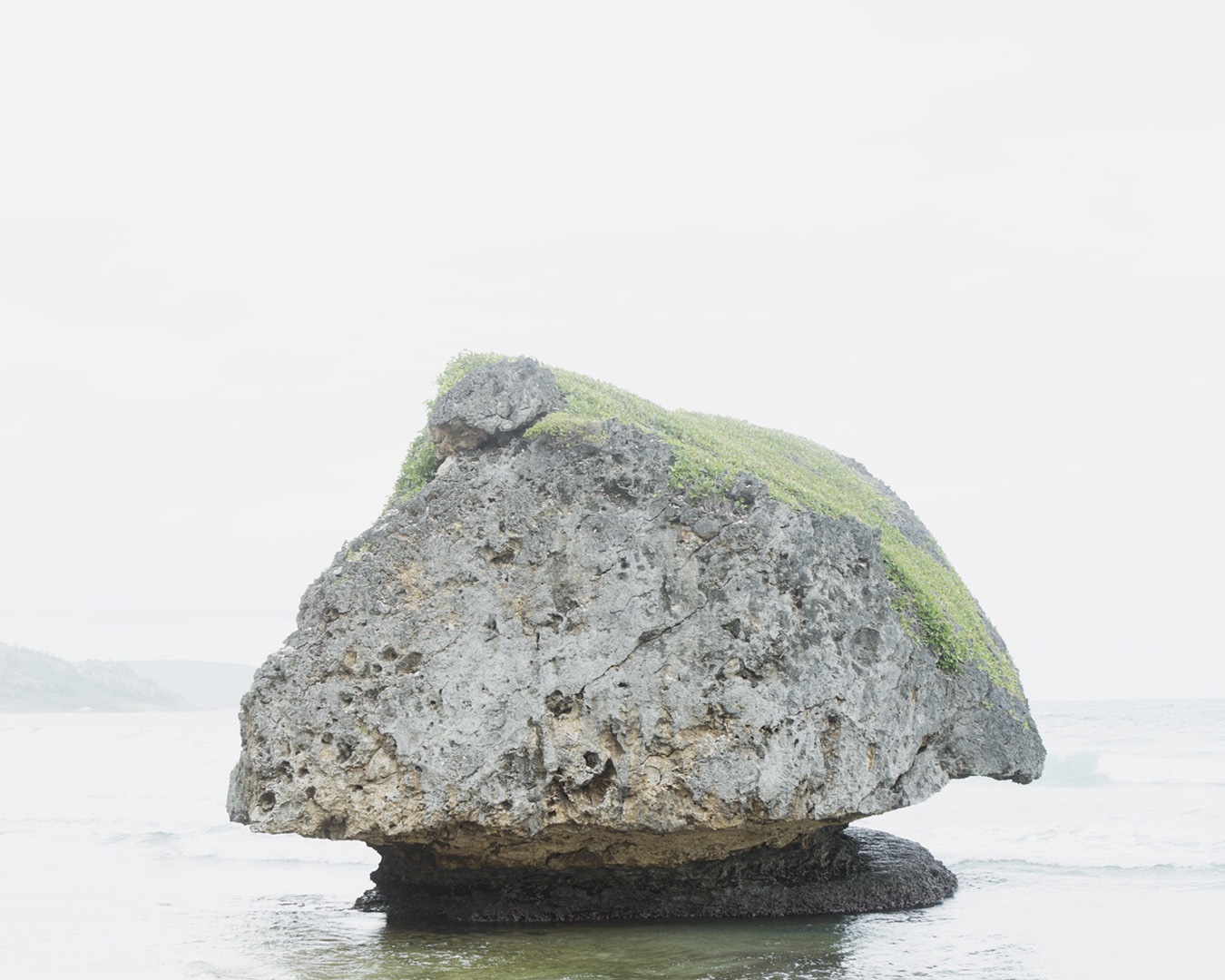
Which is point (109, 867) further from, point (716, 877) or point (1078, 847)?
point (1078, 847)

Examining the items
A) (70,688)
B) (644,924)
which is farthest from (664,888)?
(70,688)

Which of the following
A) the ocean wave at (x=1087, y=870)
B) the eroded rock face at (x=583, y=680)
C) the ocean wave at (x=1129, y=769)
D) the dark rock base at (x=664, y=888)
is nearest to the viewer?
A: the eroded rock face at (x=583, y=680)

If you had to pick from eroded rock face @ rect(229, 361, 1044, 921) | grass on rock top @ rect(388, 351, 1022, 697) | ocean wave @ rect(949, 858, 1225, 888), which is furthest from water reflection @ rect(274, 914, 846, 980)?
ocean wave @ rect(949, 858, 1225, 888)

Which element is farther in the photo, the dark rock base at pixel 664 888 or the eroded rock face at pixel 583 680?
the dark rock base at pixel 664 888

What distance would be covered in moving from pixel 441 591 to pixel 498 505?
44.3 inches

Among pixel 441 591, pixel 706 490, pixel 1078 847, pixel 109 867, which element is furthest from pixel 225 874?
pixel 1078 847

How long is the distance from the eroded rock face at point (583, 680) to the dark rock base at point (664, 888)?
1.75ft

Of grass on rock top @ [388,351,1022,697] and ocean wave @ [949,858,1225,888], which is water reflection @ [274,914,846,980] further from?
ocean wave @ [949,858,1225,888]

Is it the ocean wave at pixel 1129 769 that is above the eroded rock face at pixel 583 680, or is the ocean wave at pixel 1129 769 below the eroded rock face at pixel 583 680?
below

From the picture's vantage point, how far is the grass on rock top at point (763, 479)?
33.9 ft

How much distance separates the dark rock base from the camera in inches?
419

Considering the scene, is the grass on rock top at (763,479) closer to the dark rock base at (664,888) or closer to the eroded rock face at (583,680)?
the eroded rock face at (583,680)

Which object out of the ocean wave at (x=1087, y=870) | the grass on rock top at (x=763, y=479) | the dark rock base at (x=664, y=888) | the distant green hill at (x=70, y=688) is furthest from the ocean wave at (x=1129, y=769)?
the distant green hill at (x=70, y=688)

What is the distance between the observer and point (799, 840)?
11117 mm
